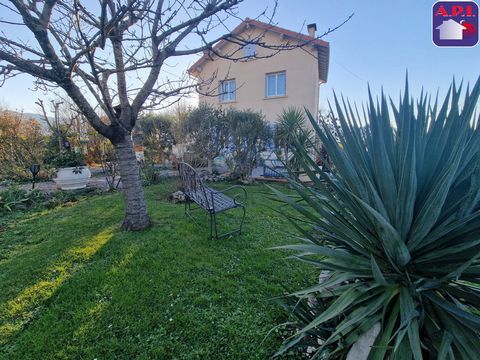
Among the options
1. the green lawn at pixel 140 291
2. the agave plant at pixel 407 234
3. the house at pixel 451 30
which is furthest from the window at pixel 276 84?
the agave plant at pixel 407 234

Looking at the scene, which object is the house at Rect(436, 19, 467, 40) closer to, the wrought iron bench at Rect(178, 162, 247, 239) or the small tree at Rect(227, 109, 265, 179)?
the wrought iron bench at Rect(178, 162, 247, 239)

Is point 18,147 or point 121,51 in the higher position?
point 121,51

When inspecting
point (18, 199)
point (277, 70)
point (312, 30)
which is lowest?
point (18, 199)

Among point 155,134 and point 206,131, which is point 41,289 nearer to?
point 206,131

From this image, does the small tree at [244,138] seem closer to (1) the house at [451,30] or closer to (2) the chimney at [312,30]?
(1) the house at [451,30]

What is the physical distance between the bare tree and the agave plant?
2141 mm

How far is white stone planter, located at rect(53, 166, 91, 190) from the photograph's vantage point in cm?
634

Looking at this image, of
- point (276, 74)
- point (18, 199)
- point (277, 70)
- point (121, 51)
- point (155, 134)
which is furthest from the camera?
point (276, 74)

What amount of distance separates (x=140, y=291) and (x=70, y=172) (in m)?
5.56

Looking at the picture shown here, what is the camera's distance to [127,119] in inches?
136

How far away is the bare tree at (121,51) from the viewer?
2508 millimetres

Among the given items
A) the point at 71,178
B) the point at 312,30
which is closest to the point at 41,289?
the point at 71,178

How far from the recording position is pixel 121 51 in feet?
11.4

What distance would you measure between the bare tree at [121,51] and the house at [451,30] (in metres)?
3.34
